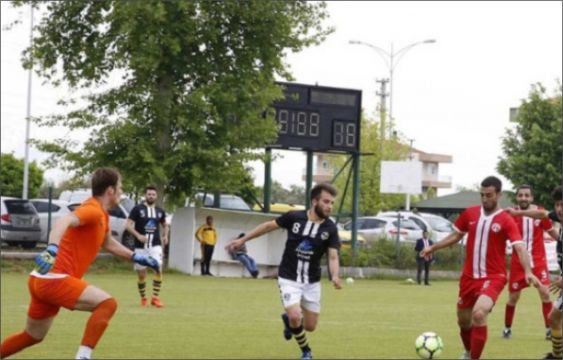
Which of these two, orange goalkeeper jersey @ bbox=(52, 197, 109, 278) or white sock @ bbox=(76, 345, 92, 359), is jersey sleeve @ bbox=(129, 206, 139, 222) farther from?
white sock @ bbox=(76, 345, 92, 359)

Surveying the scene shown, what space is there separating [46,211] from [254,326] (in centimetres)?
2290

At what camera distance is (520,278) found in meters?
18.9

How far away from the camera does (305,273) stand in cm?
1593

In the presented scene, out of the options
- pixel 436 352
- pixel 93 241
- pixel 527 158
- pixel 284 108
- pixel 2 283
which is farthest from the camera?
pixel 527 158

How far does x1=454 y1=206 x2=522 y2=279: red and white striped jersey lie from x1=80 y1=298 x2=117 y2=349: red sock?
15.8ft

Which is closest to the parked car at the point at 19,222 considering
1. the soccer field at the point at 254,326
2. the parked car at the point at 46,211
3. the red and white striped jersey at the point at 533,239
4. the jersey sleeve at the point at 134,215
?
the parked car at the point at 46,211

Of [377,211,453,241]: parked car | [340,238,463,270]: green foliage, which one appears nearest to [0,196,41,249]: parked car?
[340,238,463,270]: green foliage

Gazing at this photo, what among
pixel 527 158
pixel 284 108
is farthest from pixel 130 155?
pixel 527 158

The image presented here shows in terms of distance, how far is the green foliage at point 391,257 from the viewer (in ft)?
147

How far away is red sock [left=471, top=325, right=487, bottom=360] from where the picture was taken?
14695 millimetres

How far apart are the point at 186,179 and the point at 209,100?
278cm

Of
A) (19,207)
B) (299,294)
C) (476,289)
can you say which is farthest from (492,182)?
(19,207)

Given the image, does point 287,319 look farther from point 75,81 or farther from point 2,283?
point 75,81

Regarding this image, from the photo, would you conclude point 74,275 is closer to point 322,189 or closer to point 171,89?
point 322,189
